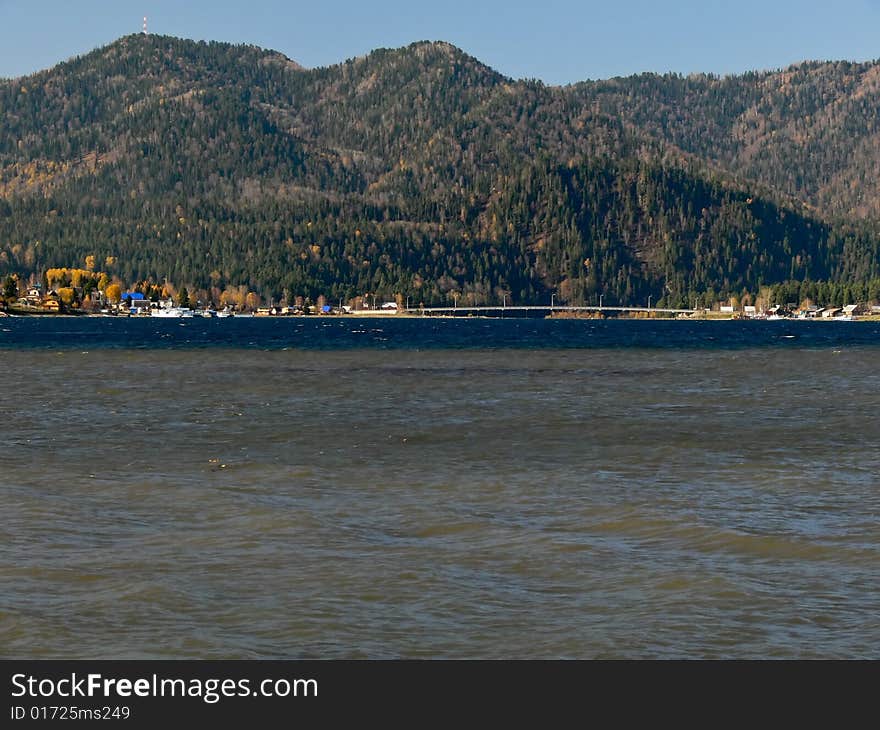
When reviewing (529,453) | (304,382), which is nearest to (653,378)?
(304,382)

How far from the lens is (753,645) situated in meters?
23.7

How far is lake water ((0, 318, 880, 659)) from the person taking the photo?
80.4 ft

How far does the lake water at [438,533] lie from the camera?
24500 millimetres

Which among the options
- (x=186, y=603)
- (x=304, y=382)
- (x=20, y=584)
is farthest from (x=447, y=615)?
(x=304, y=382)

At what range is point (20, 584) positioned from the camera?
2780cm

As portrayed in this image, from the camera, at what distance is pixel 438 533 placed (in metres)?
34.1

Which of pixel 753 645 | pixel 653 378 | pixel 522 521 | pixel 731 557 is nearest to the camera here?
pixel 753 645

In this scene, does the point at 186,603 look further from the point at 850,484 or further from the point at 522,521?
the point at 850,484

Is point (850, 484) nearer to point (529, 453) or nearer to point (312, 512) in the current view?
point (529, 453)

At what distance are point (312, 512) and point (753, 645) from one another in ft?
53.8

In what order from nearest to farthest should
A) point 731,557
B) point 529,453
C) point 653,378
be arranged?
point 731,557 < point 529,453 < point 653,378
